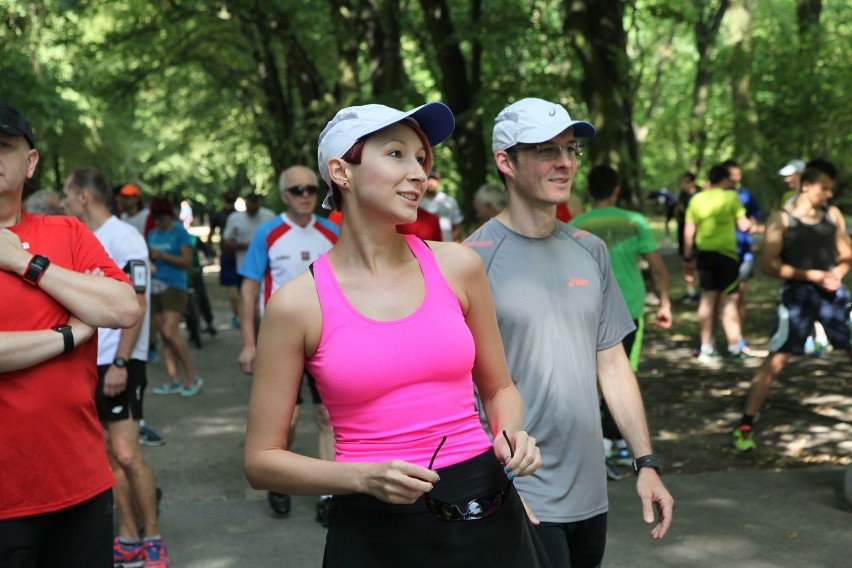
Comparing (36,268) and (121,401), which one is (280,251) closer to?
(121,401)

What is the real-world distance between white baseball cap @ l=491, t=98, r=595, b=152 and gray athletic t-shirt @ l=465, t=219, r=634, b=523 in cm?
35

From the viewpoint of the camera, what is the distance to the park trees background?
44.4 ft

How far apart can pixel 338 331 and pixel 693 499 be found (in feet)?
17.4

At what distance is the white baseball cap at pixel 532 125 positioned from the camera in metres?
3.98

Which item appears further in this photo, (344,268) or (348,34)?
(348,34)

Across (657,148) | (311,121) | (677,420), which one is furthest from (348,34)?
(657,148)

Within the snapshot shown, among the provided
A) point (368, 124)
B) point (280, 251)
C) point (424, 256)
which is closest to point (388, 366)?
point (424, 256)

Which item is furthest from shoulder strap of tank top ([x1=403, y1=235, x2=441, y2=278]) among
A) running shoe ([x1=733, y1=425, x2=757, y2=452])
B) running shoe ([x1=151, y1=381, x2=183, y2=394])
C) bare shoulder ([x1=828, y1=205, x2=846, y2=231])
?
running shoe ([x1=151, y1=381, x2=183, y2=394])

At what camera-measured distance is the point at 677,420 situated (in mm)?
9891

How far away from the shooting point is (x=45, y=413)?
3.67m

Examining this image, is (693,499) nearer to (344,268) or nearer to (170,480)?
(170,480)

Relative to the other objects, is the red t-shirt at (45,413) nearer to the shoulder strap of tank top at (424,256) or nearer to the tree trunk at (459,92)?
the shoulder strap of tank top at (424,256)

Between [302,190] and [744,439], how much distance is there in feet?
12.2

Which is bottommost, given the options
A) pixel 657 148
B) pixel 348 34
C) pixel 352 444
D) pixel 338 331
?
pixel 657 148
